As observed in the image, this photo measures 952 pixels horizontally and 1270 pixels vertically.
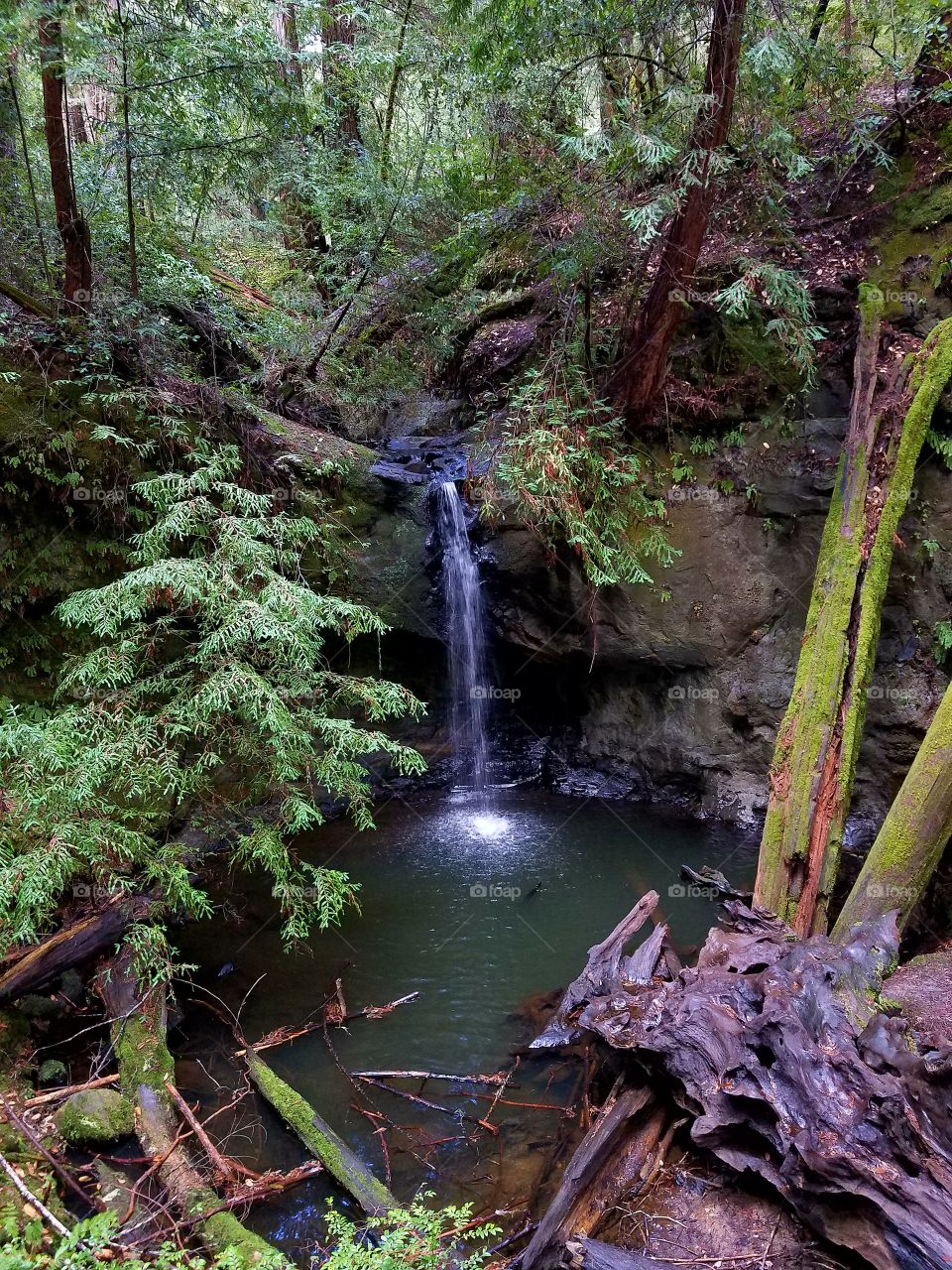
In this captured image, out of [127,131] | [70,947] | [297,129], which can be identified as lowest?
[70,947]

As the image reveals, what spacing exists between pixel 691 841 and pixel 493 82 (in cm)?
740

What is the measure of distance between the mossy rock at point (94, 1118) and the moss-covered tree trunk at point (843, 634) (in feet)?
13.2

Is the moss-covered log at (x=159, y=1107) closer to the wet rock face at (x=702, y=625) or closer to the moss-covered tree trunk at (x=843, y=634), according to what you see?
the moss-covered tree trunk at (x=843, y=634)

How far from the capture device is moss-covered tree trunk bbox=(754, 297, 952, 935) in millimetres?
4730

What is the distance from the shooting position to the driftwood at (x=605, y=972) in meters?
4.01

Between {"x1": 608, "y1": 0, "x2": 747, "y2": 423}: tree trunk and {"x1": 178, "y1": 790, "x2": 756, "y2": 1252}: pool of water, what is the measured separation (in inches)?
180

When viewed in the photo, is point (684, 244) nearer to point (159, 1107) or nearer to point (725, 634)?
point (725, 634)
